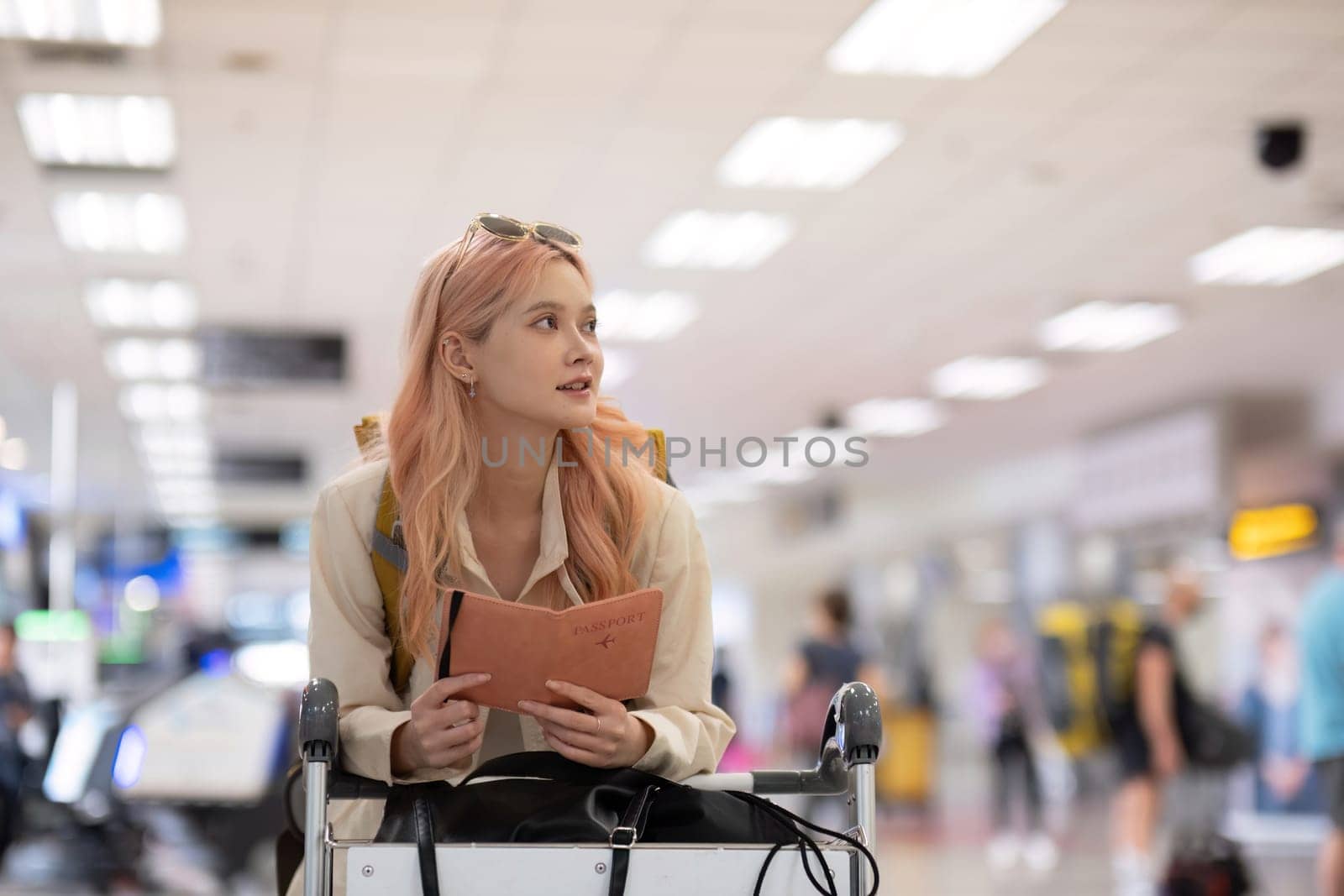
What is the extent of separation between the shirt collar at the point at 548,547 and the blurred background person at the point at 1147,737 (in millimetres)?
5500

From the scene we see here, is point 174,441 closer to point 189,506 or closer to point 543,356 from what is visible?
point 189,506

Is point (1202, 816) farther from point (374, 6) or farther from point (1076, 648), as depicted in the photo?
point (1076, 648)

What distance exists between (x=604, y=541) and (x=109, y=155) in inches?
254

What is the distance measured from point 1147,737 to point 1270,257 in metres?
4.04

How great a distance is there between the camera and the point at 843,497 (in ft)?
74.7

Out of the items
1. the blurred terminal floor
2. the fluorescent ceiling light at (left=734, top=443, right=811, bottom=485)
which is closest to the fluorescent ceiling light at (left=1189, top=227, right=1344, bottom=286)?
the blurred terminal floor

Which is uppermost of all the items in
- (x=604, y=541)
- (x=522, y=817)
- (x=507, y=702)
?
(x=604, y=541)

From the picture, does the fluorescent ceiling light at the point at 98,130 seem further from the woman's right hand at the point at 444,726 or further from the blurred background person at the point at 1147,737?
the woman's right hand at the point at 444,726

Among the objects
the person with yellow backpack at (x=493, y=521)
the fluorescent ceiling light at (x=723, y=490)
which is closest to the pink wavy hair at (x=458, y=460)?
the person with yellow backpack at (x=493, y=521)

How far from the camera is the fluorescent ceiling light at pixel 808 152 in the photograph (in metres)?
7.24

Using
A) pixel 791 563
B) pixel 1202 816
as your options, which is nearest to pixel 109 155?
pixel 1202 816

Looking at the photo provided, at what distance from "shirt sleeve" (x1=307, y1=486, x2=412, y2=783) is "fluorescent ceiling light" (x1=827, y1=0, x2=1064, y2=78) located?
14.5 ft

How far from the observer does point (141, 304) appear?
10.9 metres

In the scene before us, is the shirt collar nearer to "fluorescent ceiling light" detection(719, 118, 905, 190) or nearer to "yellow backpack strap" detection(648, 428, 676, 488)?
"yellow backpack strap" detection(648, 428, 676, 488)
